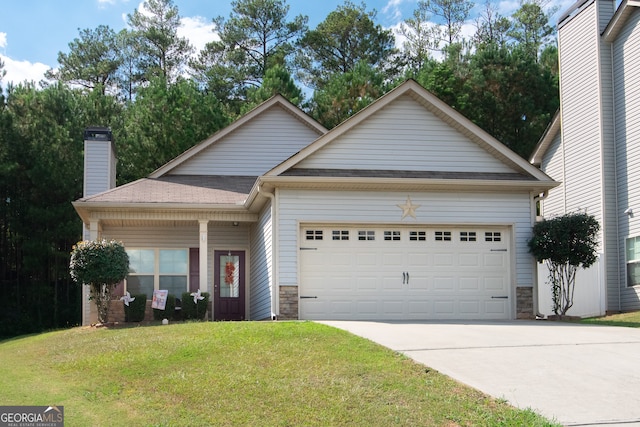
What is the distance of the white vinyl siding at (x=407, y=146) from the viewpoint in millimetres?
17562

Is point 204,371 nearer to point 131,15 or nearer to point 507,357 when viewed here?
point 507,357

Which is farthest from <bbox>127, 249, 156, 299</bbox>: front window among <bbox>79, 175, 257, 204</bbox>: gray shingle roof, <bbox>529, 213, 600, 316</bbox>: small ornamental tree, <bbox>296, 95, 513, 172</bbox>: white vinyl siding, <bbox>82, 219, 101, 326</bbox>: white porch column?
<bbox>529, 213, 600, 316</bbox>: small ornamental tree

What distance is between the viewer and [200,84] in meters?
42.2

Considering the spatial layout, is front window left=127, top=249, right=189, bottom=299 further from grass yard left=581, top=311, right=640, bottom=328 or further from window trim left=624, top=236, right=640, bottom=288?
window trim left=624, top=236, right=640, bottom=288

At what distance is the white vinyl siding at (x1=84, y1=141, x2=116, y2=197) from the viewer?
21219 millimetres

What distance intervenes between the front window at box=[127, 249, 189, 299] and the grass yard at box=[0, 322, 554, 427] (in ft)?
26.2

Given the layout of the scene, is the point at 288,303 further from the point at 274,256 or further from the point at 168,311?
the point at 168,311

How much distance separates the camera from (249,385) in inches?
362

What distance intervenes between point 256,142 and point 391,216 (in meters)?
6.91

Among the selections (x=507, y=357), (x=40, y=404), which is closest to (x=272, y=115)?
(x=507, y=357)

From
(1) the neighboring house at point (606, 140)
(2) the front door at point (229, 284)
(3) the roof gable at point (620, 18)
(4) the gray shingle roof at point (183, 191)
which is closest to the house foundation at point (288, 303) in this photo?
(4) the gray shingle roof at point (183, 191)

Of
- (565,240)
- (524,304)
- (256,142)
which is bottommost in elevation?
(524,304)

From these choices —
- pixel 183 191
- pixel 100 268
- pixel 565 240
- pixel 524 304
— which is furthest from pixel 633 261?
pixel 100 268
